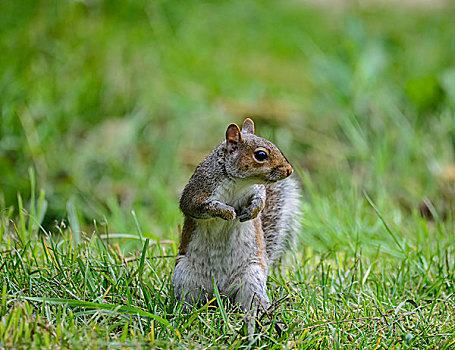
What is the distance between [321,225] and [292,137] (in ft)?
6.44

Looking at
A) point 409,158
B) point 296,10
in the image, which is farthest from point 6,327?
point 296,10

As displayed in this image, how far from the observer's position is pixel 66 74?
4949mm

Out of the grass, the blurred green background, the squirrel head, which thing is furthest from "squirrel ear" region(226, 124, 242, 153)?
the blurred green background

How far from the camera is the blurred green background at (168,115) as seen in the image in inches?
165

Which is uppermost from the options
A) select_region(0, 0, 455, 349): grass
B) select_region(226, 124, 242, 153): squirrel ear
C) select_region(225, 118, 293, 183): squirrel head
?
select_region(226, 124, 242, 153): squirrel ear

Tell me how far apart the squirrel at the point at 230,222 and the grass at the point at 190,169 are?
92 millimetres

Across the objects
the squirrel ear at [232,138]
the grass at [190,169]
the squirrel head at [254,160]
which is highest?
the squirrel ear at [232,138]

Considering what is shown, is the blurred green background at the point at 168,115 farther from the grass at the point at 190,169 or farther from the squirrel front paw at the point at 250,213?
the squirrel front paw at the point at 250,213

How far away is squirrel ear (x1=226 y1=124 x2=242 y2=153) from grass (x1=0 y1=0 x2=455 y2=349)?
475 mm

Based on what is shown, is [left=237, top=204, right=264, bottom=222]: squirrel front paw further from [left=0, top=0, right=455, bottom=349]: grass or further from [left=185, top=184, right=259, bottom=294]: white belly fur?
[left=0, top=0, right=455, bottom=349]: grass

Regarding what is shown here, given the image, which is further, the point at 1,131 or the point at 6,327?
the point at 1,131

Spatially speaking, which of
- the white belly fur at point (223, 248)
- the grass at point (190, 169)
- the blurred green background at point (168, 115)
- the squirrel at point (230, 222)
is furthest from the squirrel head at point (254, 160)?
the blurred green background at point (168, 115)

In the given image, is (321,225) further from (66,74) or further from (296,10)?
(296,10)

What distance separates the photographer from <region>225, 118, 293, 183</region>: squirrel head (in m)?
2.15
